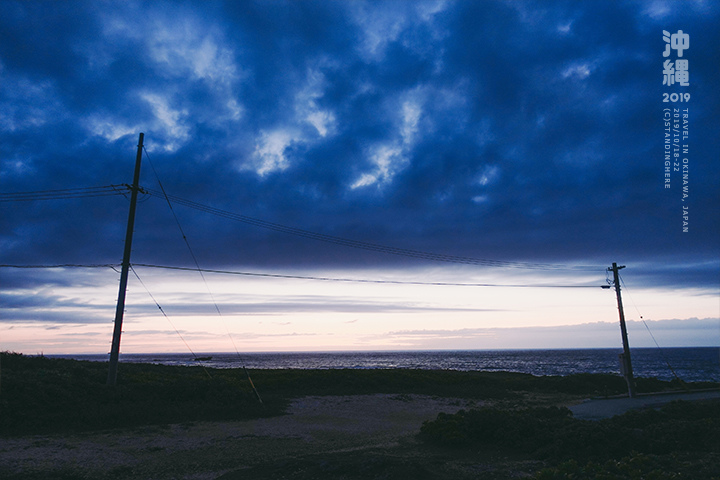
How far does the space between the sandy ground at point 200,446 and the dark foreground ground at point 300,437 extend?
5 cm

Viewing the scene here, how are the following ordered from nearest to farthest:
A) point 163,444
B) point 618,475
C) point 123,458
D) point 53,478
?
point 618,475, point 53,478, point 123,458, point 163,444

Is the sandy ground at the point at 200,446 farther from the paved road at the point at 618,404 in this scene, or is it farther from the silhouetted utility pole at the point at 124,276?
the paved road at the point at 618,404

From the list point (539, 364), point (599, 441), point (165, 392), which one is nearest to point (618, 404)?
point (599, 441)

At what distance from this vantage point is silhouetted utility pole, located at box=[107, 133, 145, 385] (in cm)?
1695

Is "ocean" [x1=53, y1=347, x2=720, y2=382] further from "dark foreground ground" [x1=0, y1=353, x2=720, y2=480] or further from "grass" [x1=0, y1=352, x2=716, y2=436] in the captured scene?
"dark foreground ground" [x1=0, y1=353, x2=720, y2=480]

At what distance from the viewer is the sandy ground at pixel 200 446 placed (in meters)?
10.0

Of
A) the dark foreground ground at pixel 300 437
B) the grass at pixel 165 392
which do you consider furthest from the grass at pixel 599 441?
the grass at pixel 165 392

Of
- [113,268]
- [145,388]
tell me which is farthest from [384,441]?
[113,268]

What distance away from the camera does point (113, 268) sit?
58.3 feet

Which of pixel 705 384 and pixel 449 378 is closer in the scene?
pixel 705 384

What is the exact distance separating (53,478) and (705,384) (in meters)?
37.3

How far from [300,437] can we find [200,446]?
3301 millimetres

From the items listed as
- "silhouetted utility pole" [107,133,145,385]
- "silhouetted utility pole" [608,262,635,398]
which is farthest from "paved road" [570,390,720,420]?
"silhouetted utility pole" [107,133,145,385]

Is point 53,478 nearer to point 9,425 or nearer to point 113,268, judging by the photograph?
point 9,425
